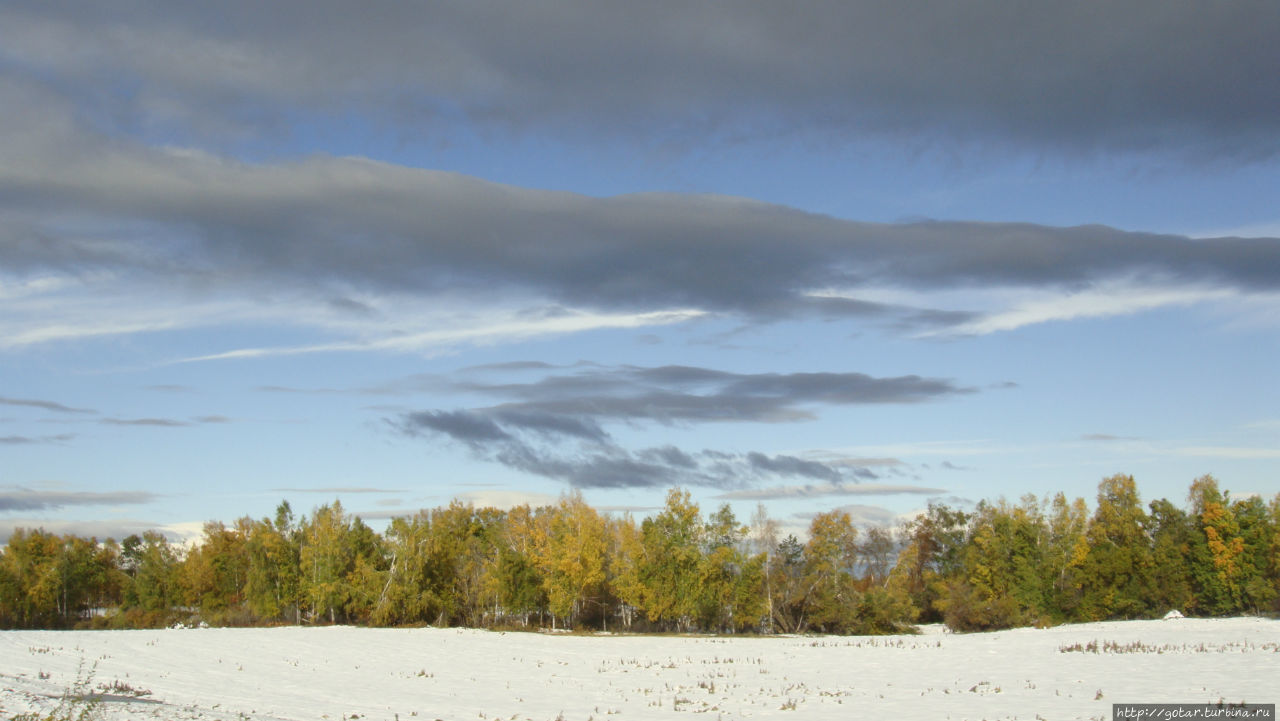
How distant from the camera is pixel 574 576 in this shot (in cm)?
8062

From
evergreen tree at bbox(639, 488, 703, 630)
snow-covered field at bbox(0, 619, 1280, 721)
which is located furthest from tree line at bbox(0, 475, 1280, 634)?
snow-covered field at bbox(0, 619, 1280, 721)

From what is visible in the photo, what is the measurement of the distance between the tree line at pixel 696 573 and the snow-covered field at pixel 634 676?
78.4 ft

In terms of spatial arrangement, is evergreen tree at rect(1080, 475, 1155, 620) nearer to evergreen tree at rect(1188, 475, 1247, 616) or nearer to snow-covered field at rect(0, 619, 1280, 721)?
evergreen tree at rect(1188, 475, 1247, 616)

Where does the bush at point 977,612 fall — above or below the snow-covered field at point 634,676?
below

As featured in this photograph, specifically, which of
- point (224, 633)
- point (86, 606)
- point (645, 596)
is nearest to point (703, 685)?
point (224, 633)

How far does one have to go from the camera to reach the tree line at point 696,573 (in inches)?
3127

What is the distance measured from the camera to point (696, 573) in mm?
78688

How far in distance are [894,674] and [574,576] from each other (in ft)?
156

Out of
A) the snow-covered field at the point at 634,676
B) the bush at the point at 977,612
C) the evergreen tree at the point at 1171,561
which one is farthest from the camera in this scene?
the evergreen tree at the point at 1171,561

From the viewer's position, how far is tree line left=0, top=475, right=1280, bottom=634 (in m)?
79.4

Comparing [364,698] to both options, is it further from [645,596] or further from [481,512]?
[481,512]

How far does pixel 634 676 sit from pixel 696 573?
41336mm

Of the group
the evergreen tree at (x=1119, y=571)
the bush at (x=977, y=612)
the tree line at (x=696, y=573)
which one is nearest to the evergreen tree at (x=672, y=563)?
the tree line at (x=696, y=573)

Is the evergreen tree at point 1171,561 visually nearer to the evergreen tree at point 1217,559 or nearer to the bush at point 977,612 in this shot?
the evergreen tree at point 1217,559
